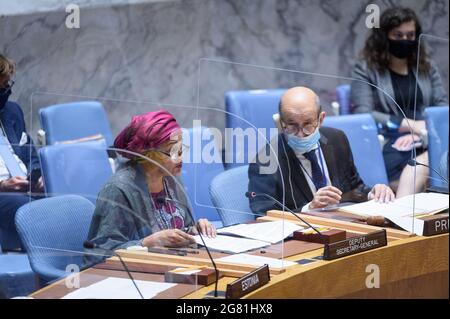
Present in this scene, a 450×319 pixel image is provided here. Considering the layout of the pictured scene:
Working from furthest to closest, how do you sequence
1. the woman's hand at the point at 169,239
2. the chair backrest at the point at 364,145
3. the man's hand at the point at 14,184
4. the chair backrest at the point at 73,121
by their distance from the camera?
the chair backrest at the point at 73,121 < the chair backrest at the point at 364,145 < the man's hand at the point at 14,184 < the woman's hand at the point at 169,239

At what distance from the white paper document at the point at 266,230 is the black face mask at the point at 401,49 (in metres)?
2.22

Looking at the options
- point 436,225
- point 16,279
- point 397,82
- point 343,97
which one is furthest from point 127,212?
point 343,97

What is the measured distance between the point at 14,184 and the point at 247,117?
160cm

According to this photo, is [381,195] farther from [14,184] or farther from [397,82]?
[397,82]

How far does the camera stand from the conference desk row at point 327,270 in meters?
2.94

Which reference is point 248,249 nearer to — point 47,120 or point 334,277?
point 334,277

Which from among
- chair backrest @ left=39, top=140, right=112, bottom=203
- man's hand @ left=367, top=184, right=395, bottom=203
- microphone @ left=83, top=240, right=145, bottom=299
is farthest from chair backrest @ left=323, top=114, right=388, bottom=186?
microphone @ left=83, top=240, right=145, bottom=299

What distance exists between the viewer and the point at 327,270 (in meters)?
3.34

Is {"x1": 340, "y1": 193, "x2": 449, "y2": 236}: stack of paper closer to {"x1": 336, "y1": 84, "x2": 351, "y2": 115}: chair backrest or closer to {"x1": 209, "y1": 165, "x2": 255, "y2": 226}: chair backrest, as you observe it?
{"x1": 209, "y1": 165, "x2": 255, "y2": 226}: chair backrest

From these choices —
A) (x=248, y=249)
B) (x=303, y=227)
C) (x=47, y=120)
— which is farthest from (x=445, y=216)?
(x=47, y=120)

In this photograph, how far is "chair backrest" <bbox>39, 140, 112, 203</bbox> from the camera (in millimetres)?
3334

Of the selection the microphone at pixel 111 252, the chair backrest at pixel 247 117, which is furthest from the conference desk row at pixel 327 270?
the chair backrest at pixel 247 117

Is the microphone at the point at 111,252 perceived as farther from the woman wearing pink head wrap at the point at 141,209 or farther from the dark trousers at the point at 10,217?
the dark trousers at the point at 10,217

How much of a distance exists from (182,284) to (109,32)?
11.6ft
